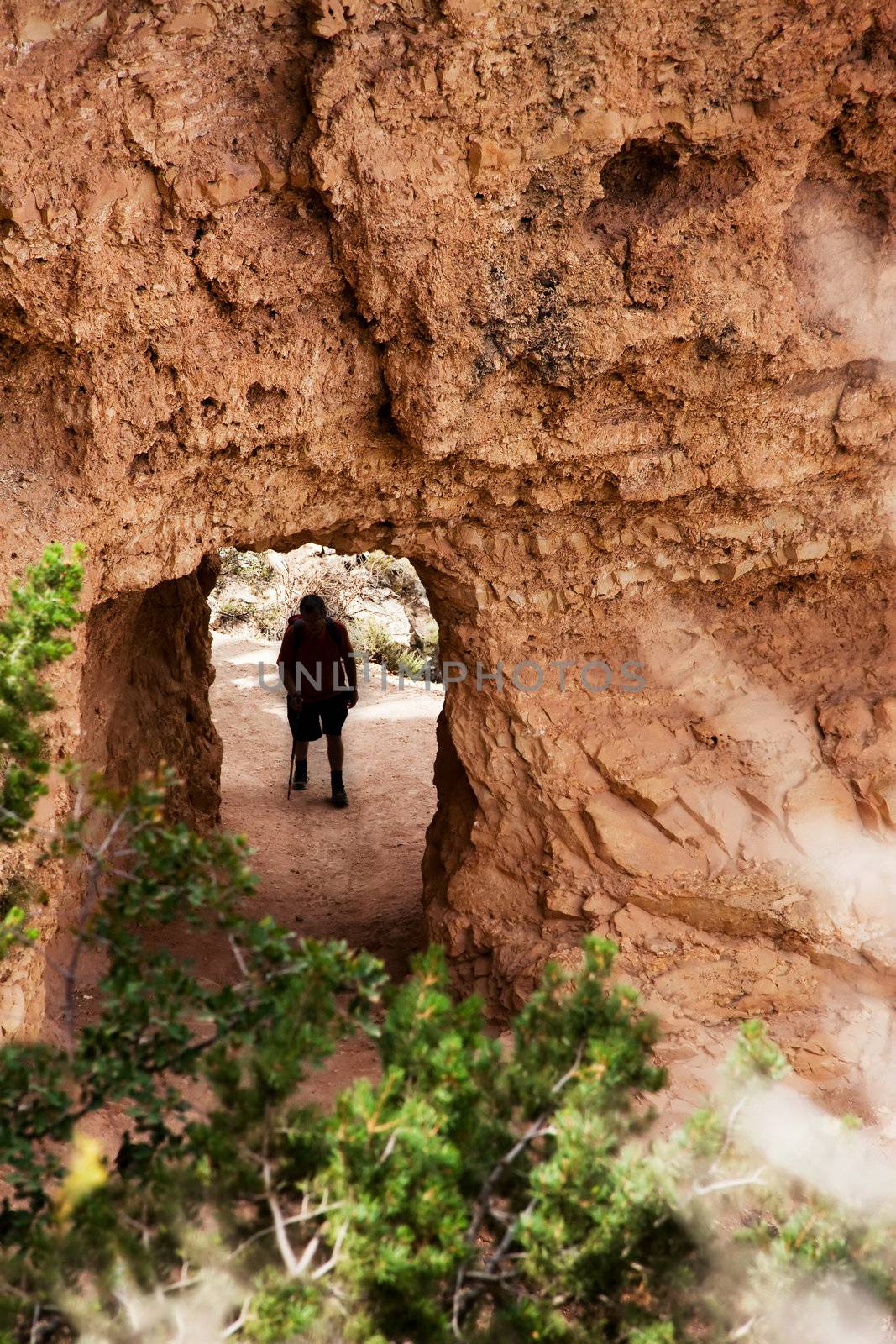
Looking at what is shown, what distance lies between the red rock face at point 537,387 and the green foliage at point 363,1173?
1.80m

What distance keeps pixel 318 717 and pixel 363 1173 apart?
7605mm

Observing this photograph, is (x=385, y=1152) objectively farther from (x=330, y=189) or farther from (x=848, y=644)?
(x=848, y=644)

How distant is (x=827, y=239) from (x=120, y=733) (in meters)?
4.56

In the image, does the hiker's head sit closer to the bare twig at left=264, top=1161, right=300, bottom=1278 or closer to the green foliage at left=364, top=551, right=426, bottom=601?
the green foliage at left=364, top=551, right=426, bottom=601

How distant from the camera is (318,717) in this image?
9.97 meters

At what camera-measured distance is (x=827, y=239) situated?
16.0 feet

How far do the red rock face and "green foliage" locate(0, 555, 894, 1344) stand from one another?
180cm

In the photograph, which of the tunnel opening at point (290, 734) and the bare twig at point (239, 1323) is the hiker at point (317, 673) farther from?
the bare twig at point (239, 1323)

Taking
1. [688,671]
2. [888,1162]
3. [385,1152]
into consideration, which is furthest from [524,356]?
[888,1162]

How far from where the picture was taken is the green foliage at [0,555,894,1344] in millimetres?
2438

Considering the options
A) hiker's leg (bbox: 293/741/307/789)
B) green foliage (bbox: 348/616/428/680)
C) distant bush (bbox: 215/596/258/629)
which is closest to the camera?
hiker's leg (bbox: 293/741/307/789)

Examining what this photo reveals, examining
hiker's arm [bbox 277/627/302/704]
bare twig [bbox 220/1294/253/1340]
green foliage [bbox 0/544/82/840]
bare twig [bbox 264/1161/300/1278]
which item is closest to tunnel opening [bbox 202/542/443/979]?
hiker's arm [bbox 277/627/302/704]

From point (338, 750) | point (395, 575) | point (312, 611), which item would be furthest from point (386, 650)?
point (312, 611)

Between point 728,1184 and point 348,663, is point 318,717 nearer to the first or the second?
point 348,663
